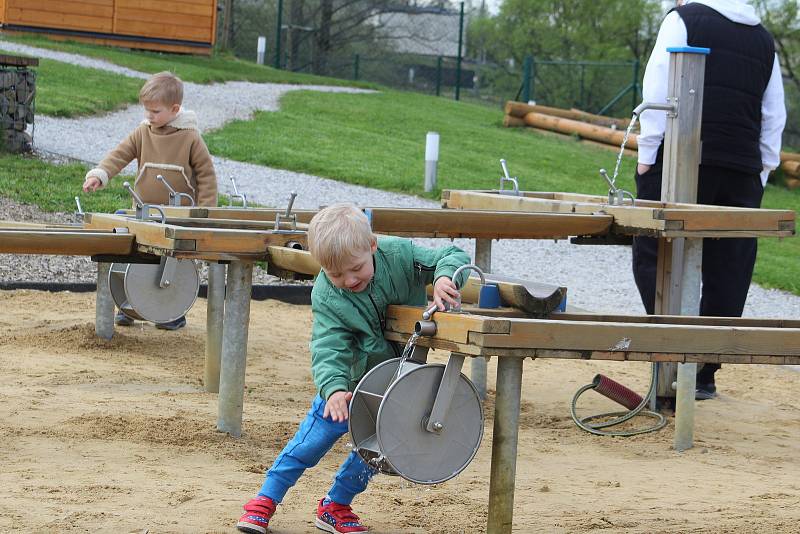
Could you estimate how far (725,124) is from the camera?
5.71 meters

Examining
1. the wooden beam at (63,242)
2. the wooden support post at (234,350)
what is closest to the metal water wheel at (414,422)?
the wooden support post at (234,350)

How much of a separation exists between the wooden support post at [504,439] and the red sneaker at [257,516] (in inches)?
27.1

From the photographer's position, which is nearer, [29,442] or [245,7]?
Result: [29,442]

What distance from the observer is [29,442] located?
172 inches

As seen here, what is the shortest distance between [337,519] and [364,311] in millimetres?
637

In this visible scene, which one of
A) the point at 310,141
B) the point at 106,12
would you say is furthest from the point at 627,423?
the point at 106,12

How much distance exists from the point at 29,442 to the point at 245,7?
108 ft

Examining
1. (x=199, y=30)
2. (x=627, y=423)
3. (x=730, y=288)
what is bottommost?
(x=627, y=423)

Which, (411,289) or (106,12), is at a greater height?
(106,12)

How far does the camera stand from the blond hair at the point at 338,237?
3240 mm

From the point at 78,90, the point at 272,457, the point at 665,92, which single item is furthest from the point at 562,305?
the point at 78,90

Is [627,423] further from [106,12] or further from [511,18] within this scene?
[511,18]

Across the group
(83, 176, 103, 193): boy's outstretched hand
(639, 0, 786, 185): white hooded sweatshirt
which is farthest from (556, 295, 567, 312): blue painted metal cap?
(83, 176, 103, 193): boy's outstretched hand

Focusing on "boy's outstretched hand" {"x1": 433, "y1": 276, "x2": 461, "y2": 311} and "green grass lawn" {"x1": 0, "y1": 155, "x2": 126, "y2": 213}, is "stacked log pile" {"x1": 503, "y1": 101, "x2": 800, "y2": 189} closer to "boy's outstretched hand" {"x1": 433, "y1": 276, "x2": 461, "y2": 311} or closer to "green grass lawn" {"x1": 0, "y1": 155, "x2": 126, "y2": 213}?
"green grass lawn" {"x1": 0, "y1": 155, "x2": 126, "y2": 213}
